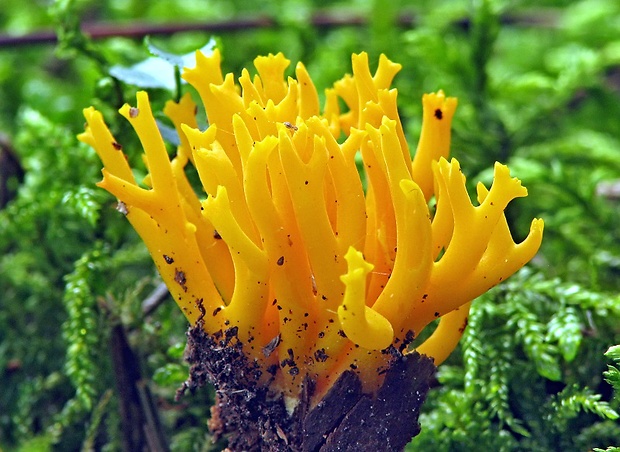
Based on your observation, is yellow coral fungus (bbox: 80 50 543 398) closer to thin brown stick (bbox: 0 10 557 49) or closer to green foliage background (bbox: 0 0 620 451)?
green foliage background (bbox: 0 0 620 451)

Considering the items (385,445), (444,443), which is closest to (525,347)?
(444,443)

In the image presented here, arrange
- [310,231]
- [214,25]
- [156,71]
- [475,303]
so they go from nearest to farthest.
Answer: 1. [310,231]
2. [475,303]
3. [156,71]
4. [214,25]

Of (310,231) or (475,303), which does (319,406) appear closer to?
(310,231)

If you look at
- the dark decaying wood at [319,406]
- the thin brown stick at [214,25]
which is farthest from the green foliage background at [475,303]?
the dark decaying wood at [319,406]

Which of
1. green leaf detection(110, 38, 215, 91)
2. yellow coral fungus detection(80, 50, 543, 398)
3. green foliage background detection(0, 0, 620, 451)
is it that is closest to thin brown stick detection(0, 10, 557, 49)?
green foliage background detection(0, 0, 620, 451)

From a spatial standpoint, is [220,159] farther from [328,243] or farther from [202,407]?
[202,407]

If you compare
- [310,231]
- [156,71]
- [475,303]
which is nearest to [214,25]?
[156,71]

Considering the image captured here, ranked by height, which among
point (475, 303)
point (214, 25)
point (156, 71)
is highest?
point (214, 25)

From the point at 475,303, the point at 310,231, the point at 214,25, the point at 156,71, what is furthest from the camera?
the point at 214,25
